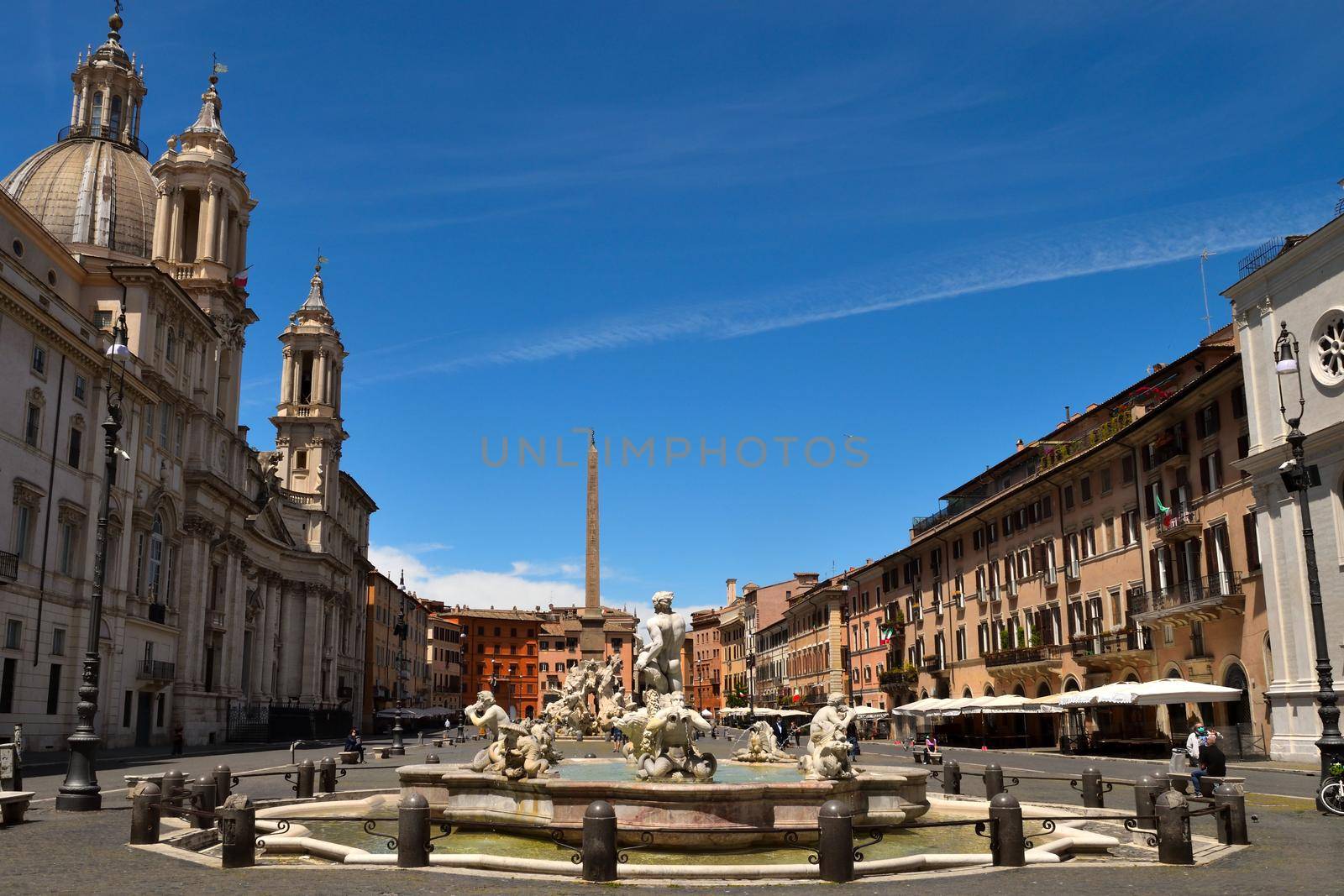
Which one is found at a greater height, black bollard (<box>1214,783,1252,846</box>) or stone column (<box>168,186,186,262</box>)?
stone column (<box>168,186,186,262</box>)

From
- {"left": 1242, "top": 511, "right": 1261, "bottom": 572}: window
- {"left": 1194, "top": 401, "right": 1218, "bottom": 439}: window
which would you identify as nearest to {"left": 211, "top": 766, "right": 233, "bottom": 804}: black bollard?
{"left": 1242, "top": 511, "right": 1261, "bottom": 572}: window

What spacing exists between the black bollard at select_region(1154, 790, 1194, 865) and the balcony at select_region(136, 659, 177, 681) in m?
41.2

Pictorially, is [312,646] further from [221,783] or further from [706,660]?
[706,660]

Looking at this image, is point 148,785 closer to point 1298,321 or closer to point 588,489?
point 1298,321

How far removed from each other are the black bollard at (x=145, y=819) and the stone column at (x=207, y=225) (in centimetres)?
4867

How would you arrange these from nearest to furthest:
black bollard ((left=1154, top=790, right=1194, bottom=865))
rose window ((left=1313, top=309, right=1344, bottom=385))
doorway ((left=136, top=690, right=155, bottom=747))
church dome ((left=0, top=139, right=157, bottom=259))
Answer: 1. black bollard ((left=1154, top=790, right=1194, bottom=865))
2. rose window ((left=1313, top=309, right=1344, bottom=385))
3. doorway ((left=136, top=690, right=155, bottom=747))
4. church dome ((left=0, top=139, right=157, bottom=259))

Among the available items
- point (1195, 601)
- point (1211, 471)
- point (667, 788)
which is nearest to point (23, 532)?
point (667, 788)

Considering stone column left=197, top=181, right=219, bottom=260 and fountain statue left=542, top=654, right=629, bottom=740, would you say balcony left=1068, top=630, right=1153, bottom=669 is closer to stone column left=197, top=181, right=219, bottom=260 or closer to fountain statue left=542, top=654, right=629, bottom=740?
fountain statue left=542, top=654, right=629, bottom=740

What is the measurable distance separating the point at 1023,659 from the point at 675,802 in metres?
42.4

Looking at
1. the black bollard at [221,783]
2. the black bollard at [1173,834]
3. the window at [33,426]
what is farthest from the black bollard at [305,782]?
the window at [33,426]

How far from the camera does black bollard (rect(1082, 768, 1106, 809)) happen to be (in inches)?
720

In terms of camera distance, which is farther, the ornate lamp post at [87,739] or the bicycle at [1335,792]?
the ornate lamp post at [87,739]

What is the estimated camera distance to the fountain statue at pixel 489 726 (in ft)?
49.0

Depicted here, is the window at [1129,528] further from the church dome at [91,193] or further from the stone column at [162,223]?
the church dome at [91,193]
